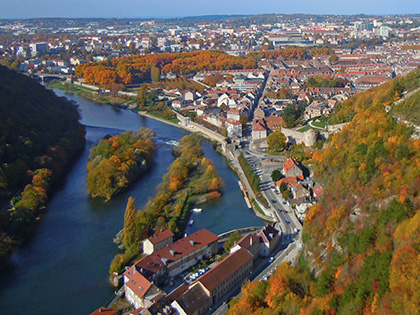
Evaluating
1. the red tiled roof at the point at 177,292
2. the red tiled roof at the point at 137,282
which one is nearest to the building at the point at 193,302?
the red tiled roof at the point at 177,292

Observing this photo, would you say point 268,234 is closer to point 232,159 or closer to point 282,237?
point 282,237

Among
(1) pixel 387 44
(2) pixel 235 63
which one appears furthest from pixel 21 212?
(1) pixel 387 44

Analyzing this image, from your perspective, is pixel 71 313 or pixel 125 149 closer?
pixel 71 313

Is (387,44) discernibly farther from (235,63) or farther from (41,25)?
(41,25)

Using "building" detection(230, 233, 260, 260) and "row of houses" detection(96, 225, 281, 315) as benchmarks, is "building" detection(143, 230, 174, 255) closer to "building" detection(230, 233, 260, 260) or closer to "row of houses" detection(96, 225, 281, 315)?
"row of houses" detection(96, 225, 281, 315)

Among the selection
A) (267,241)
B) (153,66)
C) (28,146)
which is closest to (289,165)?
(267,241)

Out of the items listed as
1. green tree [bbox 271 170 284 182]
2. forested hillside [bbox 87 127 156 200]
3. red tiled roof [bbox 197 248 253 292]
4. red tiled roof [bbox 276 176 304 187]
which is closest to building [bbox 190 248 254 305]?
red tiled roof [bbox 197 248 253 292]
